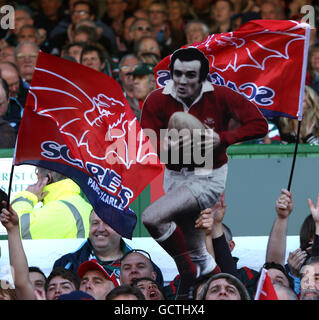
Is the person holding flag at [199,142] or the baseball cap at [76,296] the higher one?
the person holding flag at [199,142]

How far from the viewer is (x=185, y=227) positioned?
9359 millimetres

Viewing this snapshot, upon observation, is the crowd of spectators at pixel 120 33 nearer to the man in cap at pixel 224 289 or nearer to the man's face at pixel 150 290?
the man's face at pixel 150 290

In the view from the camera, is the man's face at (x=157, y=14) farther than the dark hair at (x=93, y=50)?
Yes

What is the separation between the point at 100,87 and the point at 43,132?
22.7 inches

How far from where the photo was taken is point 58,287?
29.2 ft

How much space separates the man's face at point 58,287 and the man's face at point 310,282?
175 centimetres

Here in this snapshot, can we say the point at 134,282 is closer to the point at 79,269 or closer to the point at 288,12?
the point at 79,269

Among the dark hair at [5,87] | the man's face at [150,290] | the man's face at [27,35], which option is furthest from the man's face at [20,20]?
the man's face at [150,290]

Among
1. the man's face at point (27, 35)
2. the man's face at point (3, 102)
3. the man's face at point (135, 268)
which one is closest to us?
the man's face at point (135, 268)

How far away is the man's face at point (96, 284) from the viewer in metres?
8.88

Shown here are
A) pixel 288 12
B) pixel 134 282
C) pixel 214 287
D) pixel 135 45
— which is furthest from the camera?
pixel 288 12

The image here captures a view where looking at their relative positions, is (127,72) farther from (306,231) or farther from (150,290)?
(150,290)

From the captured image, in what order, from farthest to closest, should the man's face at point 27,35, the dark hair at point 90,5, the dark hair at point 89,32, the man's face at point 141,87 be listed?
1. the dark hair at point 90,5
2. the man's face at point 27,35
3. the dark hair at point 89,32
4. the man's face at point 141,87

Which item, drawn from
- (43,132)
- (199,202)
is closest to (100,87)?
(43,132)
